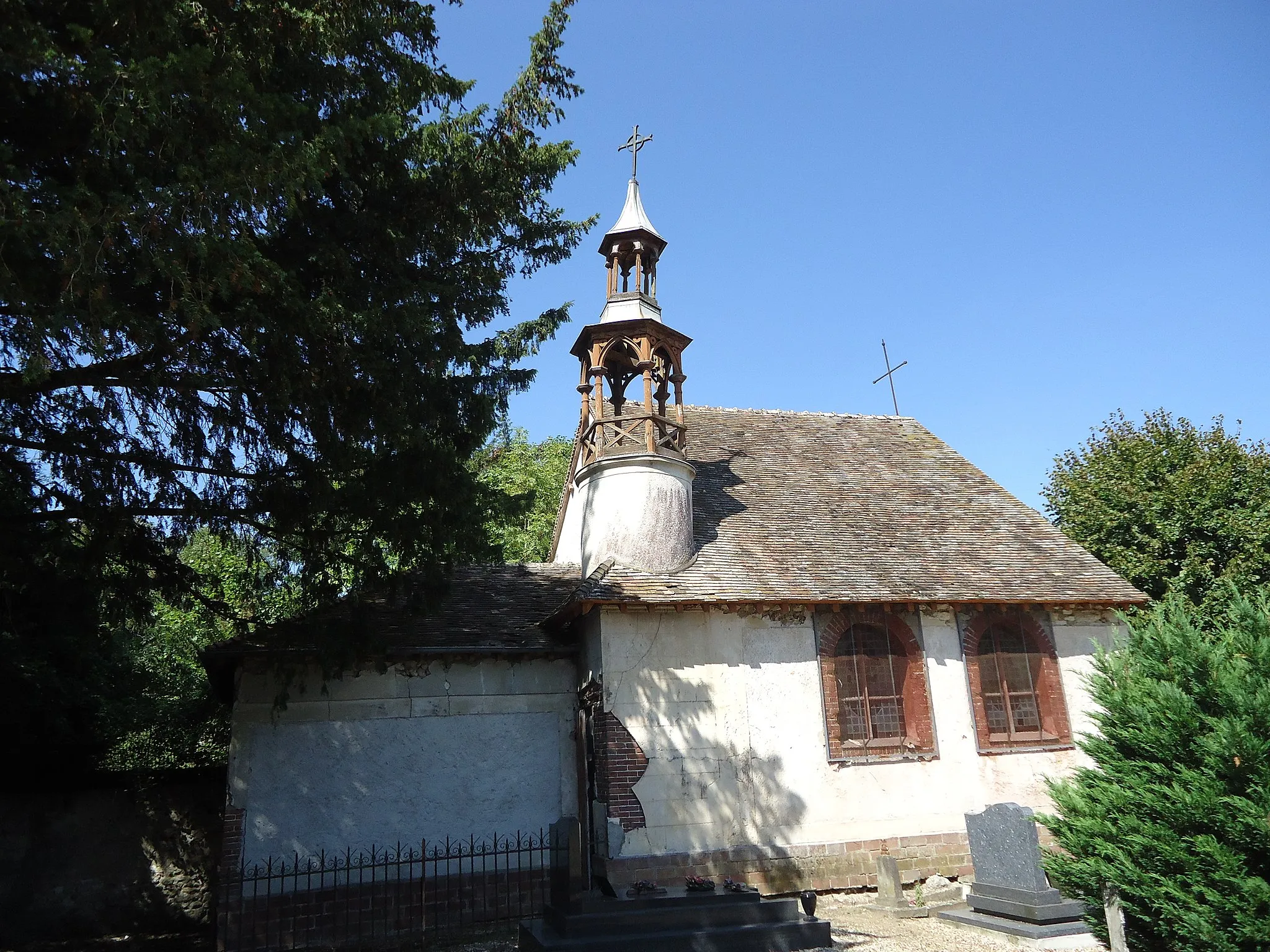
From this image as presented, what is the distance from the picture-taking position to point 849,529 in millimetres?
15688

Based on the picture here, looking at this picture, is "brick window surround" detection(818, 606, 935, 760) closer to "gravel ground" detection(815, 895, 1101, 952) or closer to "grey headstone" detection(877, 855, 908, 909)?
"grey headstone" detection(877, 855, 908, 909)

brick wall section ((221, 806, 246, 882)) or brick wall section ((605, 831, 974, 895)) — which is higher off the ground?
brick wall section ((221, 806, 246, 882))

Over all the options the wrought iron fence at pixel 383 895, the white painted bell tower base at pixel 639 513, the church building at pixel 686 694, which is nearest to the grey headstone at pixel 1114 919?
the church building at pixel 686 694

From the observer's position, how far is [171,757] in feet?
60.1

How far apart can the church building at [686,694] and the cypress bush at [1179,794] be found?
3.31m

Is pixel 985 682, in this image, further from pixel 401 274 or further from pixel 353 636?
pixel 401 274

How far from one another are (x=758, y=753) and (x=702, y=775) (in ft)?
3.11

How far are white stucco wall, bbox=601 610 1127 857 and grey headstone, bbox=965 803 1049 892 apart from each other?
2.35 m

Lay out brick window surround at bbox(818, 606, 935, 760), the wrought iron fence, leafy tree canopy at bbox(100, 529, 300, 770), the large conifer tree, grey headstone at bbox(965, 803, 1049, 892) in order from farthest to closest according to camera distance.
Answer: leafy tree canopy at bbox(100, 529, 300, 770), brick window surround at bbox(818, 606, 935, 760), the wrought iron fence, grey headstone at bbox(965, 803, 1049, 892), the large conifer tree

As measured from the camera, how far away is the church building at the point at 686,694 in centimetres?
1226

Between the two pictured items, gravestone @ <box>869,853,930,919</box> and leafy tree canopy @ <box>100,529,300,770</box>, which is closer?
gravestone @ <box>869,853,930,919</box>

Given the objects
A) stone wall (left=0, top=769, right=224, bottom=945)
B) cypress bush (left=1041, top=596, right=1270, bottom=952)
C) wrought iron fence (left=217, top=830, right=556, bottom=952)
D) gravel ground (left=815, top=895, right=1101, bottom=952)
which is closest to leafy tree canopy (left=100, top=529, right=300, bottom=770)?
stone wall (left=0, top=769, right=224, bottom=945)

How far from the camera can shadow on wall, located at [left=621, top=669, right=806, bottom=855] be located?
480 inches

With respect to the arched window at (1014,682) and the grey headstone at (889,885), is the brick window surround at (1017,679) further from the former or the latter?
the grey headstone at (889,885)
